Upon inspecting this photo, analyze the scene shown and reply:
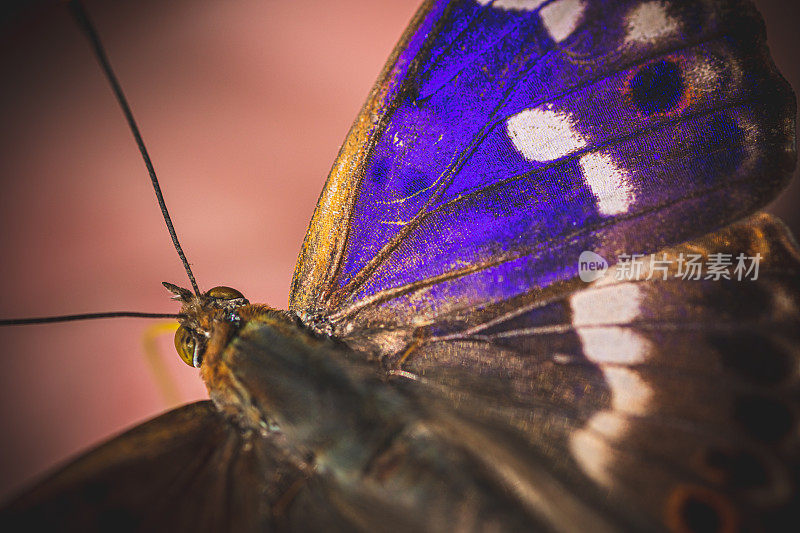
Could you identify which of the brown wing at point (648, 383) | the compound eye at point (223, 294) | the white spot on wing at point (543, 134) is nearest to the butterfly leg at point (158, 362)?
the compound eye at point (223, 294)

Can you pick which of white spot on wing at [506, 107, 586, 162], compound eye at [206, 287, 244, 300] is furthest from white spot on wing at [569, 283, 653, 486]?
compound eye at [206, 287, 244, 300]

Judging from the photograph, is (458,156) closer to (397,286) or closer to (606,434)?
(397,286)

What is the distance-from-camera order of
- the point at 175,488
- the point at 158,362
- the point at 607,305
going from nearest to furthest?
the point at 175,488, the point at 607,305, the point at 158,362

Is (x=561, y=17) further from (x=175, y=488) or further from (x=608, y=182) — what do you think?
(x=175, y=488)

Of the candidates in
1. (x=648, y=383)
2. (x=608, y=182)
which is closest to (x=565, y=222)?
(x=608, y=182)

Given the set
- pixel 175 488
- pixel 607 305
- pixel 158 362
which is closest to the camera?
pixel 175 488

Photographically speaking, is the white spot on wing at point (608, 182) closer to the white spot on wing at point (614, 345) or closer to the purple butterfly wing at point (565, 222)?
the purple butterfly wing at point (565, 222)

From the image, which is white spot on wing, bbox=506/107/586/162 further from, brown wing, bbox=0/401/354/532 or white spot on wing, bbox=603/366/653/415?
brown wing, bbox=0/401/354/532
